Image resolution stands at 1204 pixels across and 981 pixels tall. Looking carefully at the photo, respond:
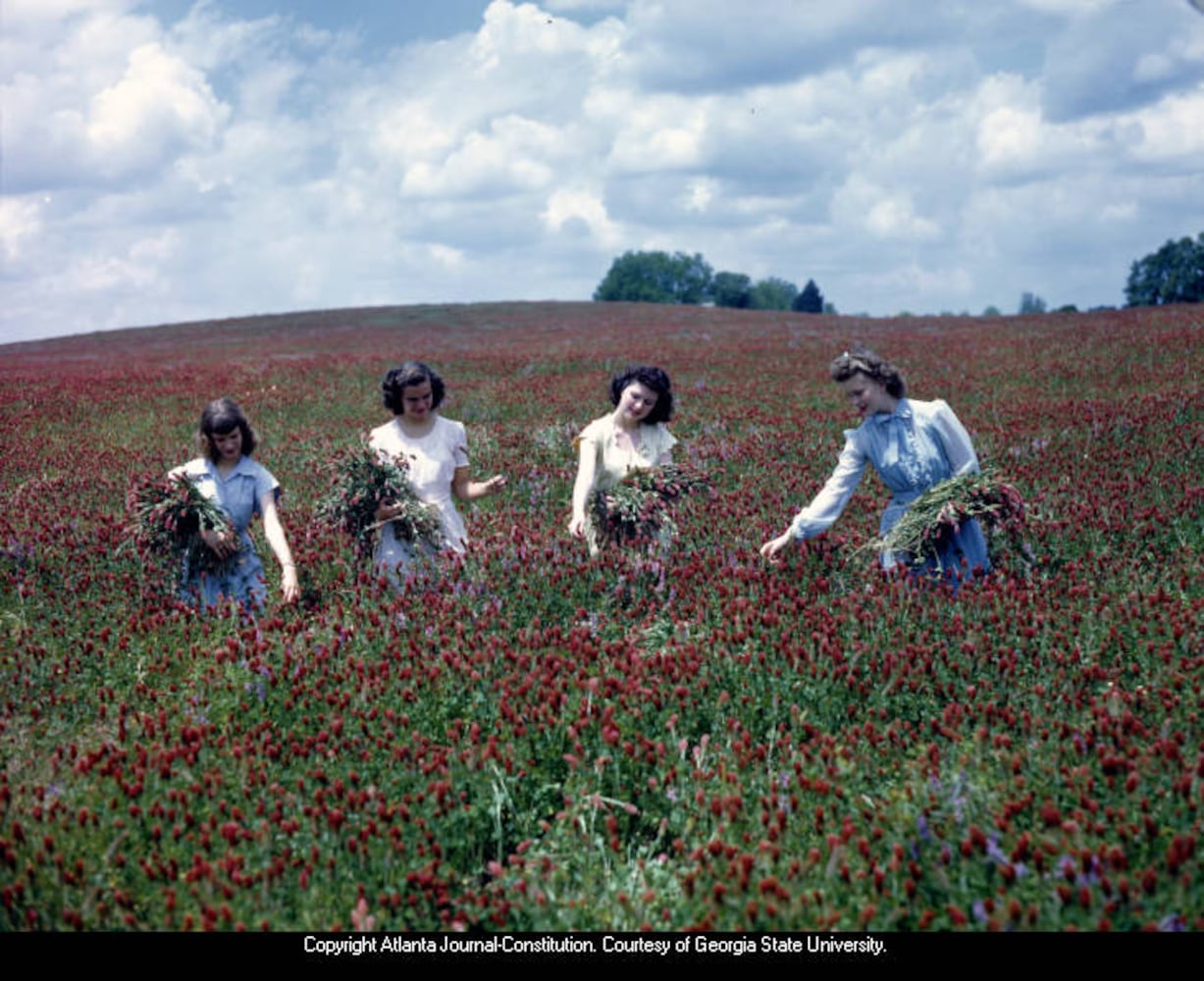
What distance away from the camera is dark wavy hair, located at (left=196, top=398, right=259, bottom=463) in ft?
14.8

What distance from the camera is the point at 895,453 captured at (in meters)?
4.45

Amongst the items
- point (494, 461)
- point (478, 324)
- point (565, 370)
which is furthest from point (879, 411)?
point (478, 324)

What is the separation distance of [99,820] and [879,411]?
3.52 meters

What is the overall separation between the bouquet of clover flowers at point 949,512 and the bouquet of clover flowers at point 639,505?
104 cm

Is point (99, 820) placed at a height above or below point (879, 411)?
below

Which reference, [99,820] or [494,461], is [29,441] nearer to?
[494,461]

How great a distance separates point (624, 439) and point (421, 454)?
1.08 meters

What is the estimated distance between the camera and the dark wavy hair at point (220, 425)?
14.8 ft

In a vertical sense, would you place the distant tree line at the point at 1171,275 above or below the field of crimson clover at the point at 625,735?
above

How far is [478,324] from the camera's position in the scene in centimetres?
3703

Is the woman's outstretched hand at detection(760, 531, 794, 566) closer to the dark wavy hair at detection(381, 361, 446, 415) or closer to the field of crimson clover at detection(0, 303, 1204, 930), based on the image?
the field of crimson clover at detection(0, 303, 1204, 930)

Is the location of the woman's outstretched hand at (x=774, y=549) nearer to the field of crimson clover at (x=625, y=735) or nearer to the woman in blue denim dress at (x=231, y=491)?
the field of crimson clover at (x=625, y=735)

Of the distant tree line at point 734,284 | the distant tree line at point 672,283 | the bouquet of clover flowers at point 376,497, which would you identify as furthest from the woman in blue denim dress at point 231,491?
the distant tree line at point 672,283
